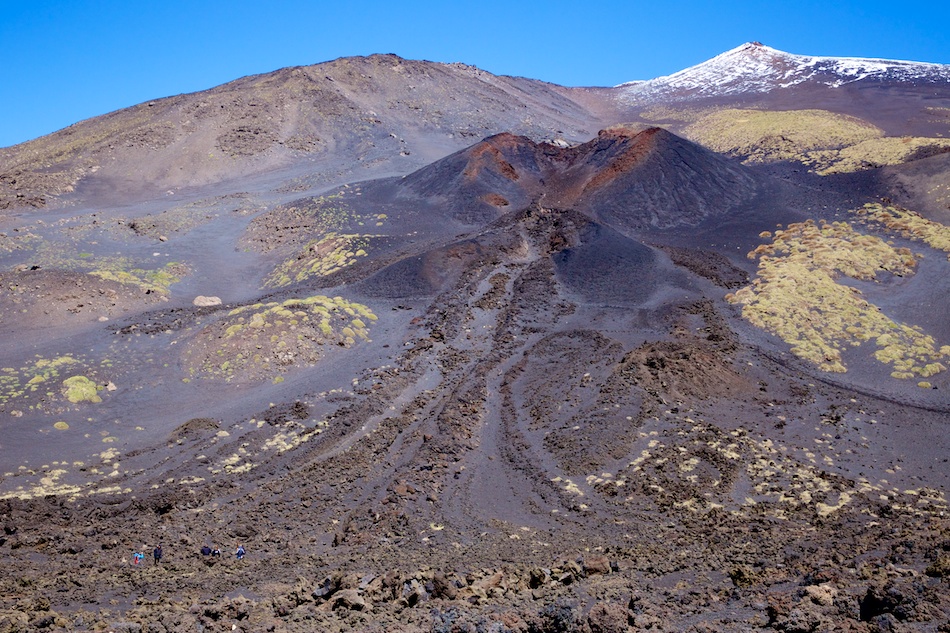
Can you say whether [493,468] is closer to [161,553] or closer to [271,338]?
[161,553]

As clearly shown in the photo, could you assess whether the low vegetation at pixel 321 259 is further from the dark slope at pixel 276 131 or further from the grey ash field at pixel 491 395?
the dark slope at pixel 276 131

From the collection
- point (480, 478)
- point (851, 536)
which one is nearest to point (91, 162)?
point (480, 478)

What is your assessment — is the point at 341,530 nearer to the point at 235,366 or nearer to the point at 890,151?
the point at 235,366

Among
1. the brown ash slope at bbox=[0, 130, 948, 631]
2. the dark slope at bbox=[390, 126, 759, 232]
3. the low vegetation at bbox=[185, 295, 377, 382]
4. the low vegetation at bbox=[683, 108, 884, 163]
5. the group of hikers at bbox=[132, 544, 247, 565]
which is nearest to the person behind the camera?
the brown ash slope at bbox=[0, 130, 948, 631]

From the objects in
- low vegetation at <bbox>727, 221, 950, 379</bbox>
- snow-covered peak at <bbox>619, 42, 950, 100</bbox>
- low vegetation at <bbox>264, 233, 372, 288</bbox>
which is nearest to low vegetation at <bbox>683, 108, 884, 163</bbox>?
low vegetation at <bbox>727, 221, 950, 379</bbox>

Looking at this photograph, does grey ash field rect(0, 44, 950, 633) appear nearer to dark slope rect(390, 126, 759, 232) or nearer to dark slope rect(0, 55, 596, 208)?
dark slope rect(390, 126, 759, 232)

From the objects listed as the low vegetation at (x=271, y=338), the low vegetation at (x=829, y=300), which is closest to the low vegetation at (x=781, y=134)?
the low vegetation at (x=829, y=300)
